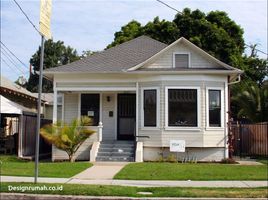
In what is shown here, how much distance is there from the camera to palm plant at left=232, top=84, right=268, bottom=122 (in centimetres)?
2602

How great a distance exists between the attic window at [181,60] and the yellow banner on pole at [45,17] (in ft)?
34.2

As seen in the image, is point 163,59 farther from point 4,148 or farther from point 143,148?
point 4,148

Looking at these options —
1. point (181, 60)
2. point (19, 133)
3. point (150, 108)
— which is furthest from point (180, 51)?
point (19, 133)

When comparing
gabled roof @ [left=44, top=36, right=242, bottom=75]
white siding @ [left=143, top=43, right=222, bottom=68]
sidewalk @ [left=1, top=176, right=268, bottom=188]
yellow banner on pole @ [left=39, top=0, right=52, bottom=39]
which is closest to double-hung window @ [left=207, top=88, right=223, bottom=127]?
gabled roof @ [left=44, top=36, right=242, bottom=75]

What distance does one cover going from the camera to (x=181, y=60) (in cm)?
2109

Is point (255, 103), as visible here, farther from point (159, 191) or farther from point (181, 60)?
point (159, 191)

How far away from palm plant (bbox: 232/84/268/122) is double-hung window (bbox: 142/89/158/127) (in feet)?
27.3

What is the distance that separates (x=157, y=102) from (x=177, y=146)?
2.13m

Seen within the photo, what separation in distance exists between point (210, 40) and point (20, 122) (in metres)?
19.8

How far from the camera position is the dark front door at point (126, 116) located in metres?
22.3

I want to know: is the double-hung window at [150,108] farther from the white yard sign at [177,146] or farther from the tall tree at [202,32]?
the tall tree at [202,32]

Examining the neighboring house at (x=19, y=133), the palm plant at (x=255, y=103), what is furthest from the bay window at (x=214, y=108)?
the neighboring house at (x=19, y=133)

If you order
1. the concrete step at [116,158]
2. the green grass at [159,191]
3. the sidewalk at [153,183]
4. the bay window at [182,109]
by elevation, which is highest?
the bay window at [182,109]

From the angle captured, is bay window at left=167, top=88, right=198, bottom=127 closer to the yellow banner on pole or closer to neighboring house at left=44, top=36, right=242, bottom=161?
neighboring house at left=44, top=36, right=242, bottom=161
